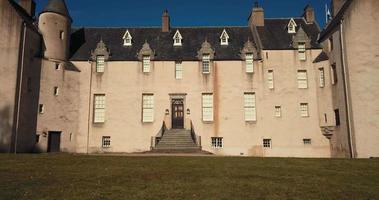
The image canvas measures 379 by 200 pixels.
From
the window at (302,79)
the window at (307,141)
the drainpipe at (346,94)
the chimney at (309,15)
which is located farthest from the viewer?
the chimney at (309,15)

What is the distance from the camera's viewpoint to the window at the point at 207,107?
→ 31.8 metres

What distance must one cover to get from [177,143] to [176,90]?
20.8 ft

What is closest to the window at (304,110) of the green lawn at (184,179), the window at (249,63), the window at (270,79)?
the window at (270,79)

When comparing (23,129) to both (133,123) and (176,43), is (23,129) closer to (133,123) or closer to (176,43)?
(133,123)

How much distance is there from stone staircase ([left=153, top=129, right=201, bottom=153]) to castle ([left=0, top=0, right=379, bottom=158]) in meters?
0.09

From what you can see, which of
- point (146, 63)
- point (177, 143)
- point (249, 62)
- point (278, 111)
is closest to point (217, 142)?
point (177, 143)

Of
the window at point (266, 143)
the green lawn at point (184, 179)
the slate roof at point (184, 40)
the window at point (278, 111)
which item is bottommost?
the green lawn at point (184, 179)

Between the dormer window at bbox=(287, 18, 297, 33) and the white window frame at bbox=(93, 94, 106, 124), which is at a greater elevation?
the dormer window at bbox=(287, 18, 297, 33)

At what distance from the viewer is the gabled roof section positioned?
105 ft

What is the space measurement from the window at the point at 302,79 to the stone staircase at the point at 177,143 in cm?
1134

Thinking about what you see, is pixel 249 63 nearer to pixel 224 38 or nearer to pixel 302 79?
pixel 224 38

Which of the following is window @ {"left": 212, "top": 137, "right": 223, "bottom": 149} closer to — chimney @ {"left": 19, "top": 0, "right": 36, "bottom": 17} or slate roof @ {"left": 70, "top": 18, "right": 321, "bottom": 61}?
slate roof @ {"left": 70, "top": 18, "right": 321, "bottom": 61}

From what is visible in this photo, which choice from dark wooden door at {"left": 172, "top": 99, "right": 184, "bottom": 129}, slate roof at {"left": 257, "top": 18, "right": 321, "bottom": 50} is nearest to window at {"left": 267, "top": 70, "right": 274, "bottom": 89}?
slate roof at {"left": 257, "top": 18, "right": 321, "bottom": 50}

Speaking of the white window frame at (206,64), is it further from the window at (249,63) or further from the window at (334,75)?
the window at (334,75)
